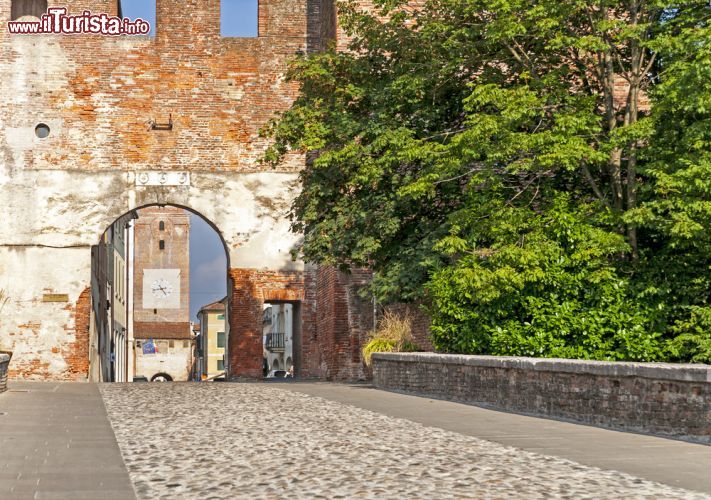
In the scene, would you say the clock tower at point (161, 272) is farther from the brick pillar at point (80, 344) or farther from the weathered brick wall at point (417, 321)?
the weathered brick wall at point (417, 321)

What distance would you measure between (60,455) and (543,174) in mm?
10401

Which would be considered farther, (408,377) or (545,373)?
(408,377)

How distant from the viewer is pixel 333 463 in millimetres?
8039

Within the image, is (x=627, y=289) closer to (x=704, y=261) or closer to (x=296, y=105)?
(x=704, y=261)

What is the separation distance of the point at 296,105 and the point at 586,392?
10.7m

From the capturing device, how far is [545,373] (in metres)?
12.5

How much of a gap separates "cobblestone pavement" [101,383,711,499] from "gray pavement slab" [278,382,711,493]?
0.24 meters

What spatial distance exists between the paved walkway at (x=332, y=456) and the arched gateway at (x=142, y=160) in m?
14.5

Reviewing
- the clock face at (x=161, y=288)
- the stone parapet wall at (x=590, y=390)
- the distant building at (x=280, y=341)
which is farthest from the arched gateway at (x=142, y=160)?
the clock face at (x=161, y=288)

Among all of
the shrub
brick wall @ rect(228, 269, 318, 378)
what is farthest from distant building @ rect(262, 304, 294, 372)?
the shrub

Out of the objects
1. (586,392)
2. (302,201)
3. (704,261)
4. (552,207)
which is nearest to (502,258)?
(552,207)

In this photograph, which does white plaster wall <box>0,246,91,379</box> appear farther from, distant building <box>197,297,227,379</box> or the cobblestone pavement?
distant building <box>197,297,227,379</box>

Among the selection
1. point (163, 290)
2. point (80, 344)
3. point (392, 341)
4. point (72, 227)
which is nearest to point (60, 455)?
point (392, 341)

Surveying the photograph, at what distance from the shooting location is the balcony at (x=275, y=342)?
2867 inches
